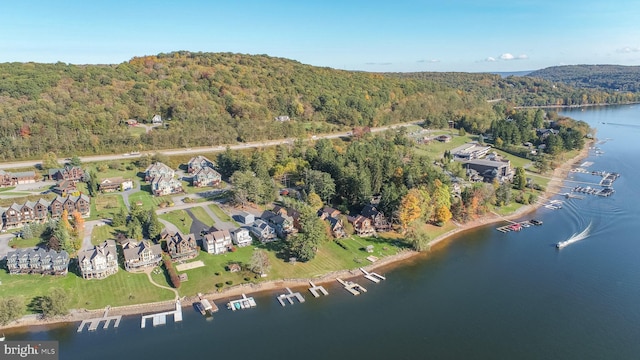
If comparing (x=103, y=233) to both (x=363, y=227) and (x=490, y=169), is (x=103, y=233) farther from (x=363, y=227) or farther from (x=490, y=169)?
(x=490, y=169)

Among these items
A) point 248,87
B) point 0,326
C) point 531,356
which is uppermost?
point 248,87

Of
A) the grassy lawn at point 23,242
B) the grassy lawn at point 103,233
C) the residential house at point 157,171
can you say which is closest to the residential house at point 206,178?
the residential house at point 157,171

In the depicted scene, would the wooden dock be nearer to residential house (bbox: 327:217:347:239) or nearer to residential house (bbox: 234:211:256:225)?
residential house (bbox: 234:211:256:225)

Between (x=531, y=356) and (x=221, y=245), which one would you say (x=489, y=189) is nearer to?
(x=531, y=356)

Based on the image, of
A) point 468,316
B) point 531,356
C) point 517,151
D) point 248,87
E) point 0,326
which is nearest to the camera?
point 531,356

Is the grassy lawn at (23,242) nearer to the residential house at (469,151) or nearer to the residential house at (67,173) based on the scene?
the residential house at (67,173)

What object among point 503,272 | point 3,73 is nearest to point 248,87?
point 3,73
